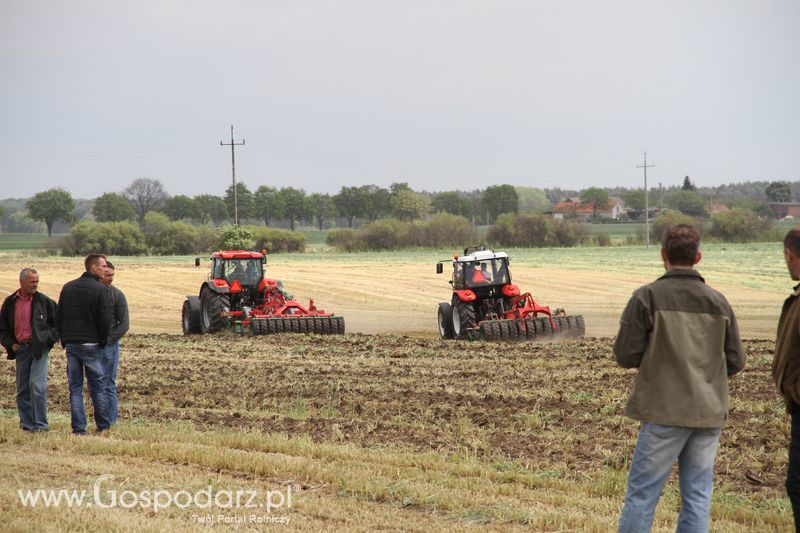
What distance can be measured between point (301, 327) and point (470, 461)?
13.3 metres

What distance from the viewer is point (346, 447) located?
8.85 m

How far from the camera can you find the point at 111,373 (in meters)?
9.61

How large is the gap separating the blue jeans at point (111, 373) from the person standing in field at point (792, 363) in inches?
245

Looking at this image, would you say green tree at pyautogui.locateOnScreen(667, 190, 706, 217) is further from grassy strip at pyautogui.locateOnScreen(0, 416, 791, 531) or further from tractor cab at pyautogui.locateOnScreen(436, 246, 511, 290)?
grassy strip at pyautogui.locateOnScreen(0, 416, 791, 531)

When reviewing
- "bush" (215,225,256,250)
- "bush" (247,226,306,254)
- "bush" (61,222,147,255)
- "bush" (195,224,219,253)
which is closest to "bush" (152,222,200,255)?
"bush" (195,224,219,253)

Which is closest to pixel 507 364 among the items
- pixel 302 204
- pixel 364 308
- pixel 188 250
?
pixel 364 308

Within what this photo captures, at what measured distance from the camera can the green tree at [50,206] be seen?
106812mm

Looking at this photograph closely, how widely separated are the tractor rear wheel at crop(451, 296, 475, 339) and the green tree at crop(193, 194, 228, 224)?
3938 inches

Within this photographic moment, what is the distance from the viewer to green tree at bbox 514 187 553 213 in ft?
471

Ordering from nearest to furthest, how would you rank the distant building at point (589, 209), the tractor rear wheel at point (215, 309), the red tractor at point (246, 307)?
the red tractor at point (246, 307)
the tractor rear wheel at point (215, 309)
the distant building at point (589, 209)

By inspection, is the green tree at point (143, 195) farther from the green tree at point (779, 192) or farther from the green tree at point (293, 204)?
the green tree at point (779, 192)

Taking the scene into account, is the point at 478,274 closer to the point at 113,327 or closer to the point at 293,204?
the point at 113,327

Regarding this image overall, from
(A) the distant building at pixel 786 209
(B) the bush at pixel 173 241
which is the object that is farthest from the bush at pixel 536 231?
(A) the distant building at pixel 786 209

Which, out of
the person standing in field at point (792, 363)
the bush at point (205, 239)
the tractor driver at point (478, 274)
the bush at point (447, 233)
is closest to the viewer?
the person standing in field at point (792, 363)
